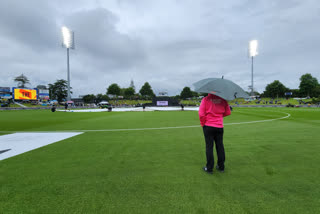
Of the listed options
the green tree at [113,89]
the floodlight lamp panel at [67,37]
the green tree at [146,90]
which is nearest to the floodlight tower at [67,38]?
the floodlight lamp panel at [67,37]

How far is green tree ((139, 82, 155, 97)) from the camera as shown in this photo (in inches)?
4368

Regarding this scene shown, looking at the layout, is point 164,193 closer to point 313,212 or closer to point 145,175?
point 145,175

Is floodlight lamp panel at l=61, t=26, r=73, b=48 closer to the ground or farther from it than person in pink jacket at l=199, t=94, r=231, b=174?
farther from it

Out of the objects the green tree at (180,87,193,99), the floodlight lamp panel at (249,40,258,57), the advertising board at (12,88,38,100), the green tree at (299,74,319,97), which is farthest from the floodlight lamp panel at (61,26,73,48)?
the green tree at (299,74,319,97)

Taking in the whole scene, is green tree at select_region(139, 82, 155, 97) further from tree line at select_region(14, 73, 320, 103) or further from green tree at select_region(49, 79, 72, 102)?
green tree at select_region(49, 79, 72, 102)

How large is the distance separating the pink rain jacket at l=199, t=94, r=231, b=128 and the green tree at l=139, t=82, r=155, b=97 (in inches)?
4273

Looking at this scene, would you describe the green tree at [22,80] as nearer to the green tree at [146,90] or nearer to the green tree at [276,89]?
the green tree at [146,90]

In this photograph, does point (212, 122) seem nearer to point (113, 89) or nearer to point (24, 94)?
point (24, 94)

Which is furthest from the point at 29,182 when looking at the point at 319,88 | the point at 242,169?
the point at 319,88

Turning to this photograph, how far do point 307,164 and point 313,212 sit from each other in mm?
2203

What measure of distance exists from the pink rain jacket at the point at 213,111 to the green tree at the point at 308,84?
11012 centimetres

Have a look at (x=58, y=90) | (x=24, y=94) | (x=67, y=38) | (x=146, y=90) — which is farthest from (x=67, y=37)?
(x=146, y=90)

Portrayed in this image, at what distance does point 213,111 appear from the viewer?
Result: 328cm

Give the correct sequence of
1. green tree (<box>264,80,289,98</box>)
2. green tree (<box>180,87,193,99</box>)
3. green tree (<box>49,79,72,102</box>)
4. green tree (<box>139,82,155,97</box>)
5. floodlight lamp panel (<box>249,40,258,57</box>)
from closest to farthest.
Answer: floodlight lamp panel (<box>249,40,258,57</box>) < green tree (<box>49,79,72,102</box>) < green tree (<box>264,80,289,98</box>) < green tree (<box>139,82,155,97</box>) < green tree (<box>180,87,193,99</box>)
